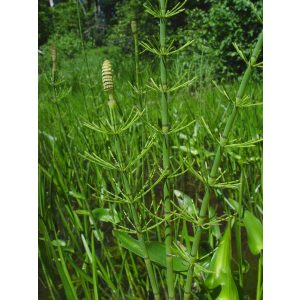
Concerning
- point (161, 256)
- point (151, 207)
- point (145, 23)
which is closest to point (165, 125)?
point (161, 256)

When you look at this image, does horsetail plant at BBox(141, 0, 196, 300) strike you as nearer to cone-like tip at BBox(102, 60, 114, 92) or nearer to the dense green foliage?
cone-like tip at BBox(102, 60, 114, 92)

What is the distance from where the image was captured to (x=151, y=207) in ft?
2.31

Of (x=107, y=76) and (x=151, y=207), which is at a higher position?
(x=107, y=76)

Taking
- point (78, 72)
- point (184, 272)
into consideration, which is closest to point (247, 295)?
point (184, 272)

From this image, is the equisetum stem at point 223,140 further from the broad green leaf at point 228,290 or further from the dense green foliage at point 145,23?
the dense green foliage at point 145,23

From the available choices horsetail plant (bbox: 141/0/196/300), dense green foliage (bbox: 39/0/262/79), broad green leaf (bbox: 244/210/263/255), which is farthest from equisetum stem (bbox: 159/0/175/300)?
dense green foliage (bbox: 39/0/262/79)

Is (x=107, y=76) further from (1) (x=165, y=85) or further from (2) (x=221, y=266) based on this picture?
(2) (x=221, y=266)

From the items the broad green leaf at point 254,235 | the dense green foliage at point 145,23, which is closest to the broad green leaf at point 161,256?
the broad green leaf at point 254,235

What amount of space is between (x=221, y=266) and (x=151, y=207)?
249mm

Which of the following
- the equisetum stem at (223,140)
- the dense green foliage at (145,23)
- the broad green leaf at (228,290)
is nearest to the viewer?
the equisetum stem at (223,140)

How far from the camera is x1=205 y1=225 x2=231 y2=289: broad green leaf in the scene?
465 mm

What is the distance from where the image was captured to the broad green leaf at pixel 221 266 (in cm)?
47
